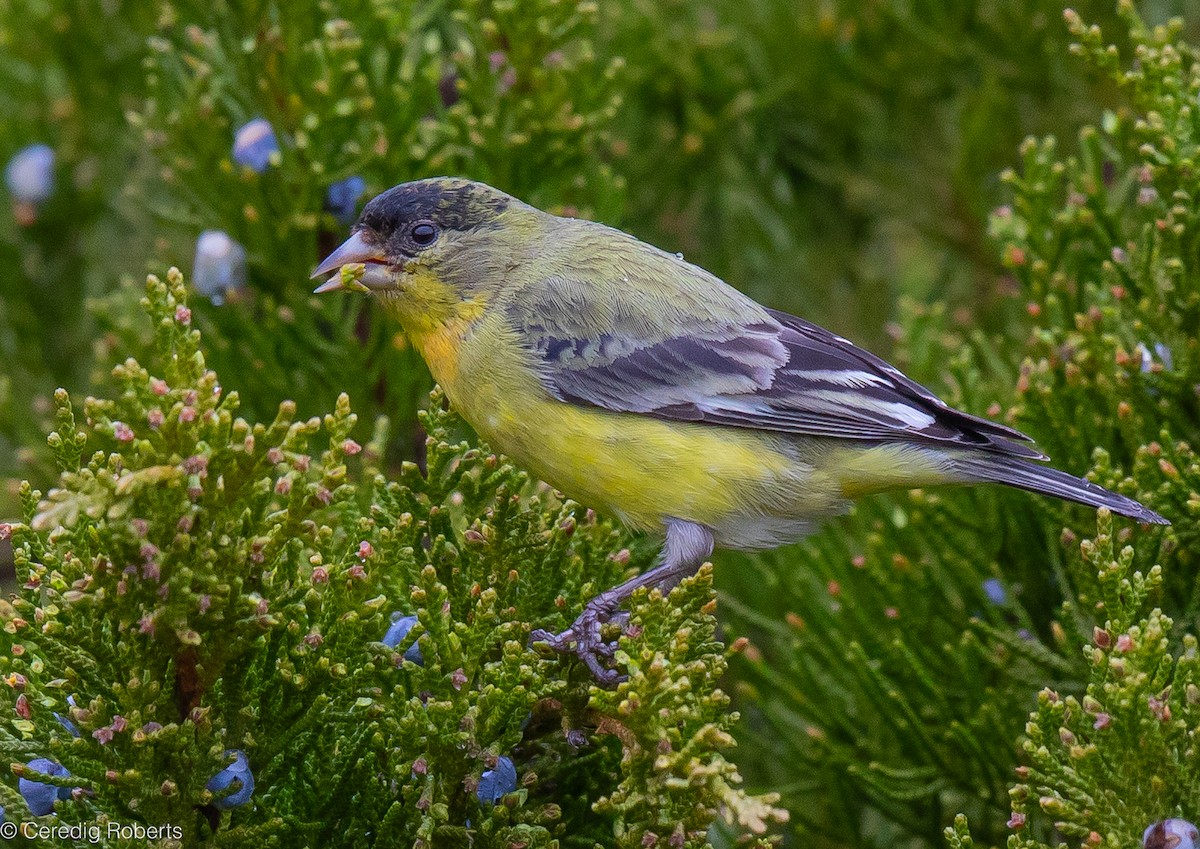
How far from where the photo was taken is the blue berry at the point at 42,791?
2.15 metres

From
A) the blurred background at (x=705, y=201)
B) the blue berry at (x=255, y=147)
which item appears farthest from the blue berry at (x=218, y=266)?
the blue berry at (x=255, y=147)

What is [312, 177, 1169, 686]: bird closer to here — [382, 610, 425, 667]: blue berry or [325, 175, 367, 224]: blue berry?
[325, 175, 367, 224]: blue berry

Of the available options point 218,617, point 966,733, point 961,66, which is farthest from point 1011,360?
point 218,617

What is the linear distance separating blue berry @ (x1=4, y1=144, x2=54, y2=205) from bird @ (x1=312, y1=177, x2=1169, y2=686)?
6.88ft

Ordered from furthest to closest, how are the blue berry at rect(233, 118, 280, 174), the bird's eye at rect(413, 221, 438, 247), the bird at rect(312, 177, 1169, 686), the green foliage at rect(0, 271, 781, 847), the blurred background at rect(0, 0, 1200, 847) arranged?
the blue berry at rect(233, 118, 280, 174) < the bird's eye at rect(413, 221, 438, 247) < the blurred background at rect(0, 0, 1200, 847) < the bird at rect(312, 177, 1169, 686) < the green foliage at rect(0, 271, 781, 847)

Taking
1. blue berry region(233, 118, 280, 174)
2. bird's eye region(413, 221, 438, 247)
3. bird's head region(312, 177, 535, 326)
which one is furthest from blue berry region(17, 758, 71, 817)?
blue berry region(233, 118, 280, 174)

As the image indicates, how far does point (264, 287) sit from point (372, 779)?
6.61 ft

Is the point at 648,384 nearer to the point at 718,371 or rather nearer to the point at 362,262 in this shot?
the point at 718,371

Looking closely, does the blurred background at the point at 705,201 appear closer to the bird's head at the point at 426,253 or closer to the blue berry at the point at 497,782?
the bird's head at the point at 426,253

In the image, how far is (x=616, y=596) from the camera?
260 centimetres

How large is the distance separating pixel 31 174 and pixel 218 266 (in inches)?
62.3

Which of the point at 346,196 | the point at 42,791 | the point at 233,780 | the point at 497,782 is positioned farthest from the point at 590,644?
the point at 346,196

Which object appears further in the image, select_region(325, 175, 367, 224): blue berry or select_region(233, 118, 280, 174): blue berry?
select_region(325, 175, 367, 224): blue berry

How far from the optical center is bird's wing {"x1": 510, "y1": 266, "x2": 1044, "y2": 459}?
305 cm
